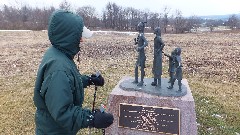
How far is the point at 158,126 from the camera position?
4.17 m

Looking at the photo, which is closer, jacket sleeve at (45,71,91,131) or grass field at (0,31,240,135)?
jacket sleeve at (45,71,91,131)

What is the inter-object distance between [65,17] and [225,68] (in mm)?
9044

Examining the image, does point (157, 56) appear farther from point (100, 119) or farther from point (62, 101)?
point (62, 101)

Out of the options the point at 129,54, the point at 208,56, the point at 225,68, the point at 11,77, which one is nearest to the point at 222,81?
the point at 225,68

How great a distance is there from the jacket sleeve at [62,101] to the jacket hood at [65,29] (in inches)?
11.7

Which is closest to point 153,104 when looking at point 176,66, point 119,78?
point 176,66

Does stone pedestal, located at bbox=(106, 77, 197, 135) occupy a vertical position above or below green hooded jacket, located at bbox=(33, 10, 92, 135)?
below

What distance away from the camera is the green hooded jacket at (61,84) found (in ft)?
7.43

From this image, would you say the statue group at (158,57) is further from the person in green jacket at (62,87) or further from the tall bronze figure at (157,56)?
the person in green jacket at (62,87)

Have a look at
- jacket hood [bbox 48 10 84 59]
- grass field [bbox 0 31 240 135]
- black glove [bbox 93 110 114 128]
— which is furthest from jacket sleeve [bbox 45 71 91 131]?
grass field [bbox 0 31 240 135]

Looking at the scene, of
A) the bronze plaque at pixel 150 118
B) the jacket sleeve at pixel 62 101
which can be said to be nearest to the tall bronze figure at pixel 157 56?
the bronze plaque at pixel 150 118

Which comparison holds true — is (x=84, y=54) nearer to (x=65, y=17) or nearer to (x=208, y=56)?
(x=208, y=56)

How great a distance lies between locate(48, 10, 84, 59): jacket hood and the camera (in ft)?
7.88

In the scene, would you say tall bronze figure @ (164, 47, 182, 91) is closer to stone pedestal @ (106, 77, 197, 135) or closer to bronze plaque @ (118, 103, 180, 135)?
stone pedestal @ (106, 77, 197, 135)
